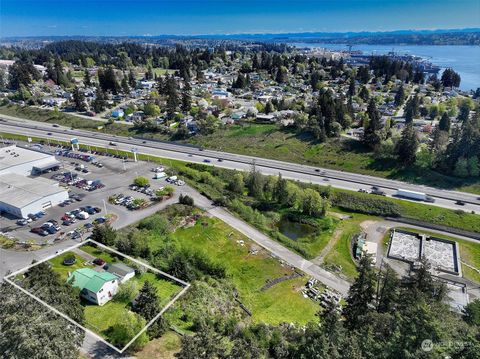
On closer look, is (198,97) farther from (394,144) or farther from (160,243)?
(160,243)

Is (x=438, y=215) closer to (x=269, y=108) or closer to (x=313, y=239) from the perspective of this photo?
(x=313, y=239)

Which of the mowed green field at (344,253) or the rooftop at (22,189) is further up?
the rooftop at (22,189)

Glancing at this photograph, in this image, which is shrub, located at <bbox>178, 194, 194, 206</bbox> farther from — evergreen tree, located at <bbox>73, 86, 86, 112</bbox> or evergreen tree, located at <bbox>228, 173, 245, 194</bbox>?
evergreen tree, located at <bbox>73, 86, 86, 112</bbox>

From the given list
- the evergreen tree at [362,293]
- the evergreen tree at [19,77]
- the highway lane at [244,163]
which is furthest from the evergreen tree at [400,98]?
the evergreen tree at [19,77]

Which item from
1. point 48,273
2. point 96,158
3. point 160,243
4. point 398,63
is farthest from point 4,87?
point 398,63

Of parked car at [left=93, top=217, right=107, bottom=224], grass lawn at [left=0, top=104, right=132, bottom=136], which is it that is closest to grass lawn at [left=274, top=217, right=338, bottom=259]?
parked car at [left=93, top=217, right=107, bottom=224]

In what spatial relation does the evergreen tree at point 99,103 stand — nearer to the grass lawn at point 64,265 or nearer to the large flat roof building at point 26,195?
the large flat roof building at point 26,195
